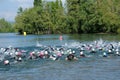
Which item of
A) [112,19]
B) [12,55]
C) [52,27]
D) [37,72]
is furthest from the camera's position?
[52,27]

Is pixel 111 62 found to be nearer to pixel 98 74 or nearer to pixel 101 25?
pixel 98 74

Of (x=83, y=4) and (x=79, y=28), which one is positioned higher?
(x=83, y=4)

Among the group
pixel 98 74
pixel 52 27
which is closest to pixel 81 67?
pixel 98 74

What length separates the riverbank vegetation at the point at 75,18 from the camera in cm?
11456

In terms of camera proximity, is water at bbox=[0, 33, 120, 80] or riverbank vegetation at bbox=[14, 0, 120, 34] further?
riverbank vegetation at bbox=[14, 0, 120, 34]

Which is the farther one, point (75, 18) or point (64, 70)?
point (75, 18)

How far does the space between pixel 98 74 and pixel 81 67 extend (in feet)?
11.9

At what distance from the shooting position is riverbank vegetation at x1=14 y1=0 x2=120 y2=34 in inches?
4510

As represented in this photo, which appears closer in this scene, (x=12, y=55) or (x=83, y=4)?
(x=12, y=55)

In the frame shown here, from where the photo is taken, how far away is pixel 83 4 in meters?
120

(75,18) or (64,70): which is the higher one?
(75,18)

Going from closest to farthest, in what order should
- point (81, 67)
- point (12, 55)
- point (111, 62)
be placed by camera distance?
point (81, 67) → point (111, 62) → point (12, 55)

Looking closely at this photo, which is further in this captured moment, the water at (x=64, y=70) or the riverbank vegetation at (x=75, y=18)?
the riverbank vegetation at (x=75, y=18)

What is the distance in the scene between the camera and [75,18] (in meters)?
120
